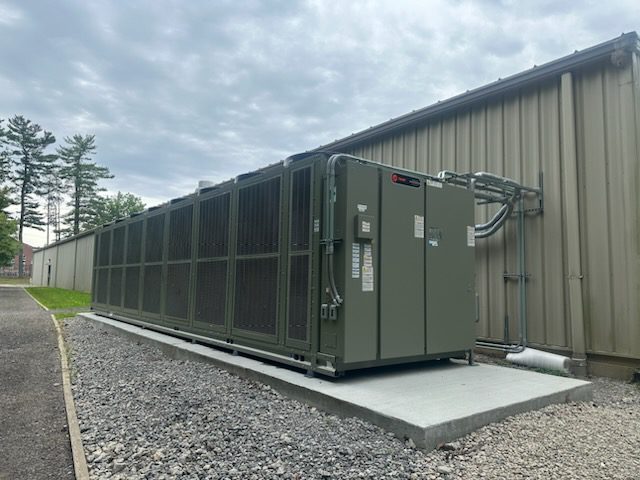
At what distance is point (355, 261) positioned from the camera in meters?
4.00

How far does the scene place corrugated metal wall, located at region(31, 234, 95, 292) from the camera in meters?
26.0

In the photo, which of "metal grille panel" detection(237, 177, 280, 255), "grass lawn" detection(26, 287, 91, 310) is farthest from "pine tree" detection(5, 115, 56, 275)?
"metal grille panel" detection(237, 177, 280, 255)

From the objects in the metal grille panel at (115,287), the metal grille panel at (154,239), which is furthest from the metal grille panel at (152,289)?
the metal grille panel at (115,287)

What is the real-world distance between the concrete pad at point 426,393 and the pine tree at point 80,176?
4629 cm

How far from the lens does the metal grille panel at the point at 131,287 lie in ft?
28.7

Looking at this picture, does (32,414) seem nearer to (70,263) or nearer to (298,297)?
(298,297)

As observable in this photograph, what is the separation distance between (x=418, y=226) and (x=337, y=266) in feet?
3.65

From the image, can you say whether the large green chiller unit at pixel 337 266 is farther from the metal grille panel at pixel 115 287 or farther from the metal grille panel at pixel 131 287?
the metal grille panel at pixel 115 287

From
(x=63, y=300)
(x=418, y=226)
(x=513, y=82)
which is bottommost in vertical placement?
(x=63, y=300)

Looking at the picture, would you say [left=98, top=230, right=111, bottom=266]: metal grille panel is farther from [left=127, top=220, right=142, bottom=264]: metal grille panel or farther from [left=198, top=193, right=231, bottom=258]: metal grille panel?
[left=198, top=193, right=231, bottom=258]: metal grille panel

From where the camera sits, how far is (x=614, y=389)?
15.4 feet

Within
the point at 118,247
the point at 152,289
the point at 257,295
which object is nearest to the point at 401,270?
the point at 257,295

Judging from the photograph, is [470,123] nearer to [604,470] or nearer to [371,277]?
[371,277]

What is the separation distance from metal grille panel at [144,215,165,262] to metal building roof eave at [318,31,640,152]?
4.08 metres
